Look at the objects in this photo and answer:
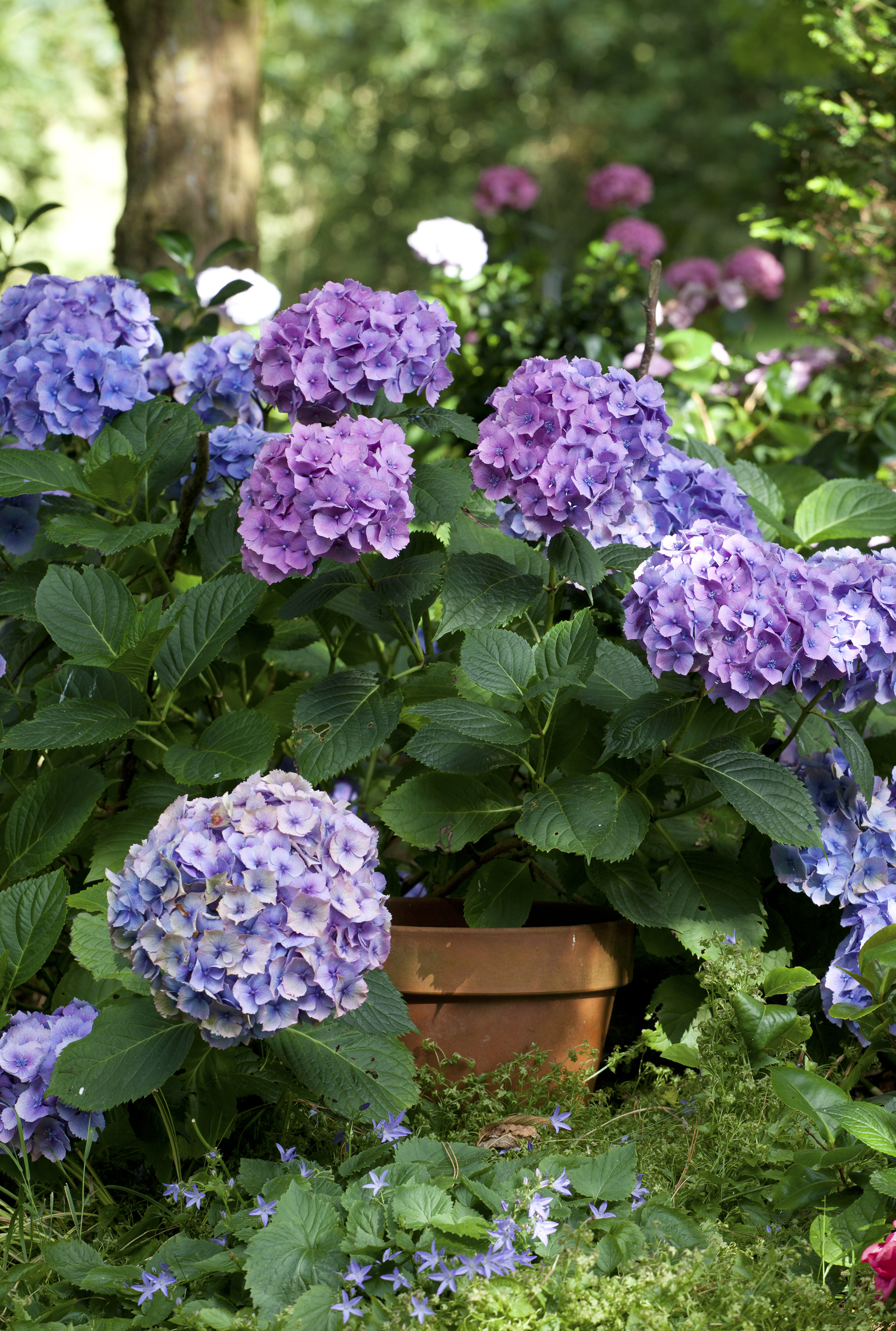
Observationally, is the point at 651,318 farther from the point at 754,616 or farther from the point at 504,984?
the point at 504,984

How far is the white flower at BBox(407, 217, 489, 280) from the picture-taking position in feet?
9.55

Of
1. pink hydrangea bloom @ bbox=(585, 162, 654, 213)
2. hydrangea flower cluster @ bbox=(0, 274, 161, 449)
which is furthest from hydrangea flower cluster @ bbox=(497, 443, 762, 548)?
pink hydrangea bloom @ bbox=(585, 162, 654, 213)

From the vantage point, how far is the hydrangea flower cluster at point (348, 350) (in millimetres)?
1598

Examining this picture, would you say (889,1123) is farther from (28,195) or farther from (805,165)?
(28,195)

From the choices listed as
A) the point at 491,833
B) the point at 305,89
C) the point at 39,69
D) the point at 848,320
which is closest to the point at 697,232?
the point at 305,89

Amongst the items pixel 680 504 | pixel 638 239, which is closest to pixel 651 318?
pixel 680 504

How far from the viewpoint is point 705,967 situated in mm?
1561

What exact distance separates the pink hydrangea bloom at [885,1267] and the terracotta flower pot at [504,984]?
1.80 ft

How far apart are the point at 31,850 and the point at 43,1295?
1.90ft

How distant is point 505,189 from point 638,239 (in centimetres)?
75

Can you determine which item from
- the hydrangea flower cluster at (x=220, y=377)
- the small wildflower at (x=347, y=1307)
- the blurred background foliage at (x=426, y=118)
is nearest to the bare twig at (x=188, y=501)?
the hydrangea flower cluster at (x=220, y=377)

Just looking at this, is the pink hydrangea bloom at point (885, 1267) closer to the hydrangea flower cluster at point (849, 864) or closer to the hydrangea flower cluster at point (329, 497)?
the hydrangea flower cluster at point (849, 864)

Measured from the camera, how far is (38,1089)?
57.6 inches

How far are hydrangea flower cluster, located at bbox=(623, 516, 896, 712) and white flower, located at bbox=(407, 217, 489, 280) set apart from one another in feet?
5.29
